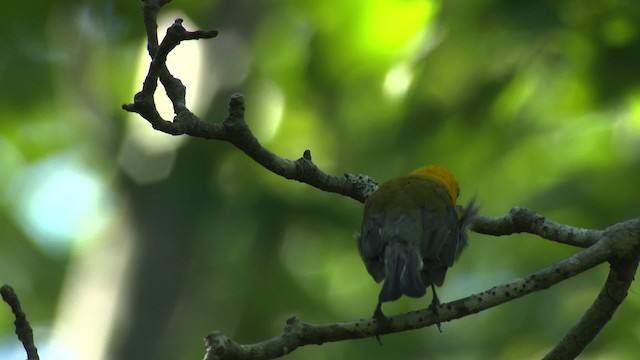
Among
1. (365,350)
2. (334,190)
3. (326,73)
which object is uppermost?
(326,73)

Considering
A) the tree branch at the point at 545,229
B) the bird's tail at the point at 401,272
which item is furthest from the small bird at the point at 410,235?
the tree branch at the point at 545,229

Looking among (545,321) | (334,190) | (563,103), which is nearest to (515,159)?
(563,103)

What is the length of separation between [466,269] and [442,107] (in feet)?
8.72

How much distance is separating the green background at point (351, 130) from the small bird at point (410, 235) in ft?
23.4

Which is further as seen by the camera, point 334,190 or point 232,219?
point 232,219

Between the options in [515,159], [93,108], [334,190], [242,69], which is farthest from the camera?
[515,159]

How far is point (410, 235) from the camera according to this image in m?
4.67

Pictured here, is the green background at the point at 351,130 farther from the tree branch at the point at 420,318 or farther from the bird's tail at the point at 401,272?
the tree branch at the point at 420,318

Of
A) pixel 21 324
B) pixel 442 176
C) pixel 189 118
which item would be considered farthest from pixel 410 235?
pixel 21 324

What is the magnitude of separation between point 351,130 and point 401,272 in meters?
10.8

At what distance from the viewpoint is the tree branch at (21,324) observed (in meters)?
3.47

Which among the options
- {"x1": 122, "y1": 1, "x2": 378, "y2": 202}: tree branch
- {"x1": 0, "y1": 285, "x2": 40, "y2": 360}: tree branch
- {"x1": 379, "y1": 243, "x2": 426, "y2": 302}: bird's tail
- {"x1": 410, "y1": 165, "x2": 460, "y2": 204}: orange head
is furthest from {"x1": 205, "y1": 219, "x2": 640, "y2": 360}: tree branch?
{"x1": 410, "y1": 165, "x2": 460, "y2": 204}: orange head

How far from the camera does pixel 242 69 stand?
1251 centimetres

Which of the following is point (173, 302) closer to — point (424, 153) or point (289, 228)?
point (289, 228)
